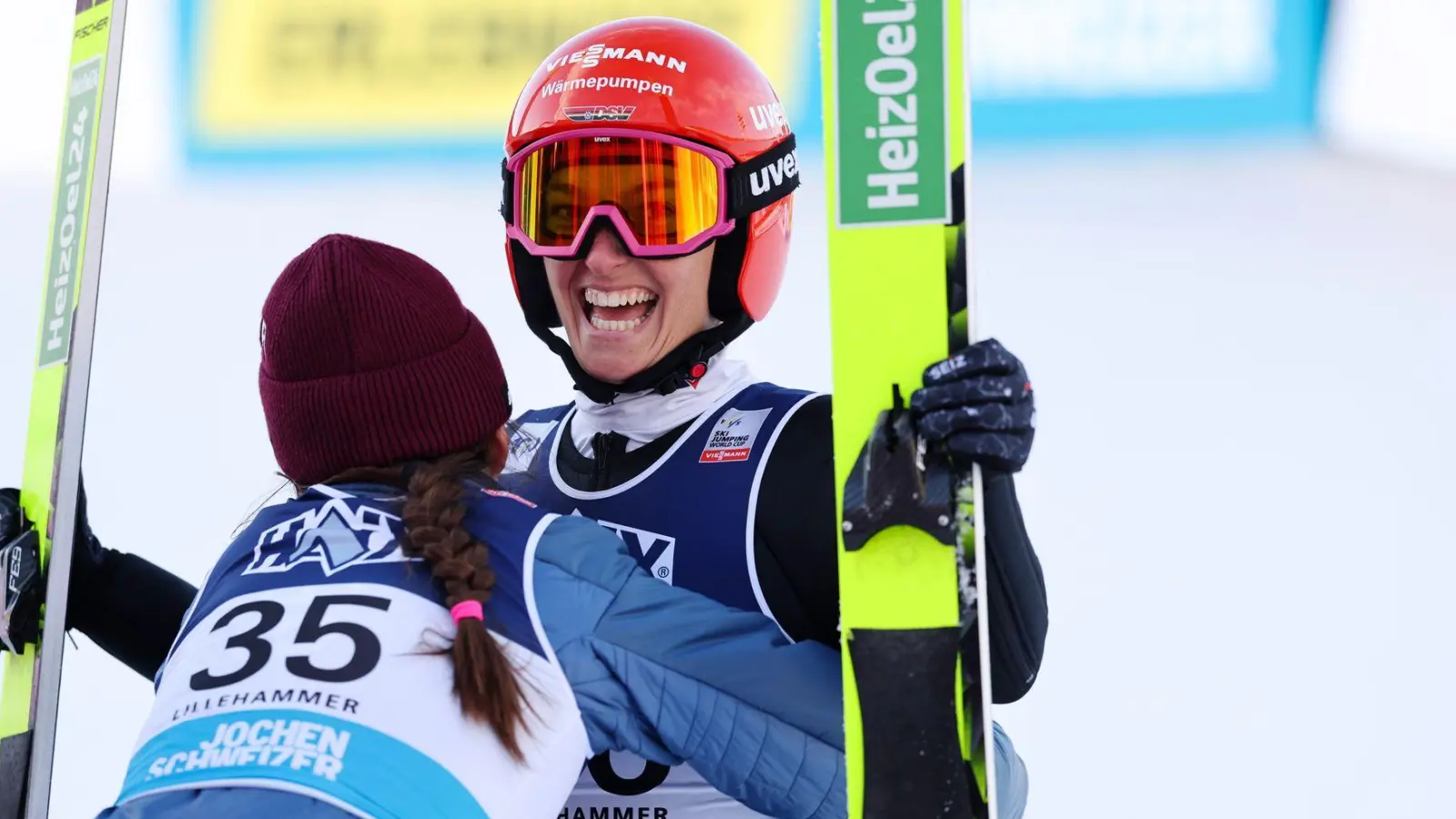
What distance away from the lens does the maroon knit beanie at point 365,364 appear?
1734 mm

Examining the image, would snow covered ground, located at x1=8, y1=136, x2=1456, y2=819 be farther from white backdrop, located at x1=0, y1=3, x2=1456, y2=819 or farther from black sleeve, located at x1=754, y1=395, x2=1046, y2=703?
black sleeve, located at x1=754, y1=395, x2=1046, y2=703

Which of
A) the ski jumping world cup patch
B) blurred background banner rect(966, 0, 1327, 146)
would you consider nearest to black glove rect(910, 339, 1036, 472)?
the ski jumping world cup patch

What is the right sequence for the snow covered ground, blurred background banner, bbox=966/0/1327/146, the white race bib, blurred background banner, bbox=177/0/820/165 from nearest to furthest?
the white race bib, the snow covered ground, blurred background banner, bbox=966/0/1327/146, blurred background banner, bbox=177/0/820/165

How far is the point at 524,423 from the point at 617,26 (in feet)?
2.05

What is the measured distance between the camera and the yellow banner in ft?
22.7

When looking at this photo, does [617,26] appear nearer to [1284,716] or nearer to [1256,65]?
[1284,716]

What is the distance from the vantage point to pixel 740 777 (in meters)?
1.74

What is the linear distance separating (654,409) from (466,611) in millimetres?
784

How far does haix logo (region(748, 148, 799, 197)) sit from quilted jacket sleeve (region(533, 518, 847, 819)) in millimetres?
A: 719

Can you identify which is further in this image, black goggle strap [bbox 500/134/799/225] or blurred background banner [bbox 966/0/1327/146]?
blurred background banner [bbox 966/0/1327/146]

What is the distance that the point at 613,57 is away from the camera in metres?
2.34

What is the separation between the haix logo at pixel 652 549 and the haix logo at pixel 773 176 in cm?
51

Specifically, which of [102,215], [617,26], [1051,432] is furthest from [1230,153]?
[102,215]

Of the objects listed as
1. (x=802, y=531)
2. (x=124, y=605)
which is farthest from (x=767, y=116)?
(x=124, y=605)
